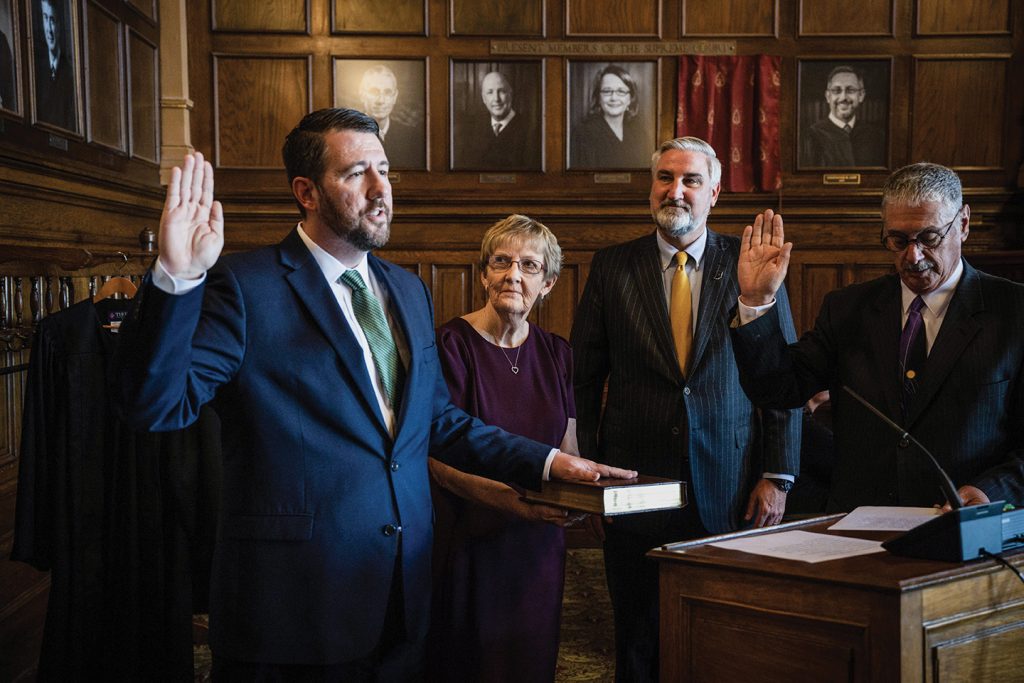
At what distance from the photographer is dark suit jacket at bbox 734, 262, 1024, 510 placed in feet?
8.13

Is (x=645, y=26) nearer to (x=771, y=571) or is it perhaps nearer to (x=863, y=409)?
(x=863, y=409)

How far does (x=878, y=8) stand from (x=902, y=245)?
5284 millimetres

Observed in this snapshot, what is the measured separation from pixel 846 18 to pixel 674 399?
511 centimetres

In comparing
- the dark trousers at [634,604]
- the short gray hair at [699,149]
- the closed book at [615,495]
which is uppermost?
the short gray hair at [699,149]

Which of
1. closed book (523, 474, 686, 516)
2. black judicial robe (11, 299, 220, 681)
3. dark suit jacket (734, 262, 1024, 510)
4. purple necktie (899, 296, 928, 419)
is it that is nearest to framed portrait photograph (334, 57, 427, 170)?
black judicial robe (11, 299, 220, 681)

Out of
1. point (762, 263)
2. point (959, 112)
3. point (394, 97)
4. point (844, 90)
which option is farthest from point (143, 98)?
point (959, 112)

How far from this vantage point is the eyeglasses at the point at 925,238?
254cm

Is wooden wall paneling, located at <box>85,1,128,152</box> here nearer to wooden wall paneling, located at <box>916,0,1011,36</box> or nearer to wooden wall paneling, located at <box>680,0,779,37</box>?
wooden wall paneling, located at <box>680,0,779,37</box>

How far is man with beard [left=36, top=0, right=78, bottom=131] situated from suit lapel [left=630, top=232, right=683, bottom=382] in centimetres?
310

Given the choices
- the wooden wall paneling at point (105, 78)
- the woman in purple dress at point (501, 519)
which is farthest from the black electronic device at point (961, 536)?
the wooden wall paneling at point (105, 78)

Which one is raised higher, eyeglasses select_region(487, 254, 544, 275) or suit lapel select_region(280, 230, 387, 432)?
eyeglasses select_region(487, 254, 544, 275)

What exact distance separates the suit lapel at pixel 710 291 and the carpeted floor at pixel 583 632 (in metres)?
1.56

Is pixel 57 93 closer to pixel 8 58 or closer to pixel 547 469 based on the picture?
pixel 8 58

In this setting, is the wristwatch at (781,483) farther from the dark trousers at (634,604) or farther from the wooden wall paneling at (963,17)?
the wooden wall paneling at (963,17)
